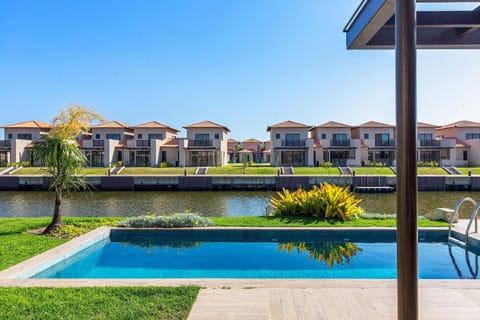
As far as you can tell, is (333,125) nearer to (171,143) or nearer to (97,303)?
(171,143)

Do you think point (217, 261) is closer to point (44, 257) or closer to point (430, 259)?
point (44, 257)

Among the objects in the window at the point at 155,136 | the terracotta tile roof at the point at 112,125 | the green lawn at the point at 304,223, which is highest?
the terracotta tile roof at the point at 112,125

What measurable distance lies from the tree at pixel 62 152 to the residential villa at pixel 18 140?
32.5 meters

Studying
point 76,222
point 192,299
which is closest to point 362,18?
point 192,299

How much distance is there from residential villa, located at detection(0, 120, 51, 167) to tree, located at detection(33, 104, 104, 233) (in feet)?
107

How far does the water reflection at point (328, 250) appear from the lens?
22.3ft

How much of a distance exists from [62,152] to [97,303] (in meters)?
5.84

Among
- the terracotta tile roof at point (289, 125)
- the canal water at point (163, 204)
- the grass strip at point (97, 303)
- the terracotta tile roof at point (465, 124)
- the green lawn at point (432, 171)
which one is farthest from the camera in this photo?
the terracotta tile roof at point (465, 124)

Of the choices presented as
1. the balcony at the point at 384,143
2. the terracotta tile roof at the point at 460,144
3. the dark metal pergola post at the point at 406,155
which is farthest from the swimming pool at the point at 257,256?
the terracotta tile roof at the point at 460,144

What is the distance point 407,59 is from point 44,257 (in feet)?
22.6

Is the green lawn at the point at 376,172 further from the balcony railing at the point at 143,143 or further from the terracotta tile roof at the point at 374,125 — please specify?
the balcony railing at the point at 143,143

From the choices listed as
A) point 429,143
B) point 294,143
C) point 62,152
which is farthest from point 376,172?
point 62,152

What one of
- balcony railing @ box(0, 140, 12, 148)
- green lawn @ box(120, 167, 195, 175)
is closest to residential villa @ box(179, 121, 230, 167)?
green lawn @ box(120, 167, 195, 175)

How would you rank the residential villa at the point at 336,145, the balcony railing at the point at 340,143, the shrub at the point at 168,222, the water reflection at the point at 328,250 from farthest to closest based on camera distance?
1. the balcony railing at the point at 340,143
2. the residential villa at the point at 336,145
3. the shrub at the point at 168,222
4. the water reflection at the point at 328,250
